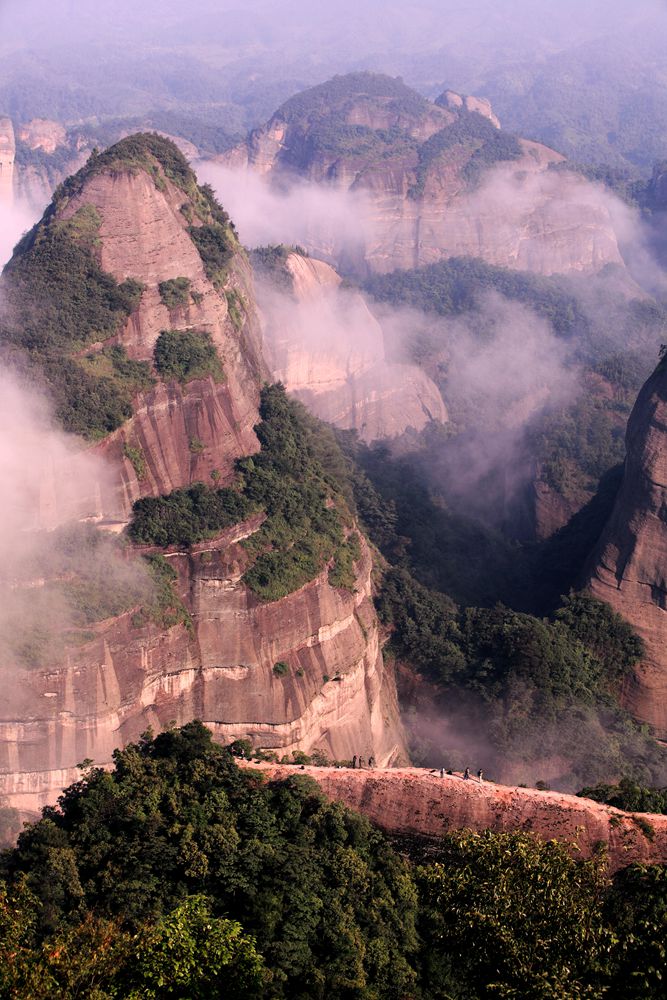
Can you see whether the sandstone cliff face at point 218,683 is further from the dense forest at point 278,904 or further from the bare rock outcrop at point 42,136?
the bare rock outcrop at point 42,136

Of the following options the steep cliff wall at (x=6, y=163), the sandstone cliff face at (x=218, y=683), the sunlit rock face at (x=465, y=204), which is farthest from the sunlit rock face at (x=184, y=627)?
the steep cliff wall at (x=6, y=163)

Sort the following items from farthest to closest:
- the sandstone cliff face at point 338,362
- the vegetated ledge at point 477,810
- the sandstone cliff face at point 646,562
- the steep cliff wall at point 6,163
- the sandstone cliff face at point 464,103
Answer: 1. the sandstone cliff face at point 464,103
2. the steep cliff wall at point 6,163
3. the sandstone cliff face at point 338,362
4. the sandstone cliff face at point 646,562
5. the vegetated ledge at point 477,810

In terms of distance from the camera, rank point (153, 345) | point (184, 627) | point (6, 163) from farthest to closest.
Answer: point (6, 163) → point (153, 345) → point (184, 627)

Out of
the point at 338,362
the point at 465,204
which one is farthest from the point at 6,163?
the point at 338,362

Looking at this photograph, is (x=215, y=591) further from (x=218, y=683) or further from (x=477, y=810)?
(x=477, y=810)

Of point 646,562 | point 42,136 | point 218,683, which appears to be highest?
point 42,136

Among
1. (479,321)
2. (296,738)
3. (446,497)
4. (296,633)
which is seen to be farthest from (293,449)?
(479,321)

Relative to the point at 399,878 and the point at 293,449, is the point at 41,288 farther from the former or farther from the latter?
the point at 399,878
